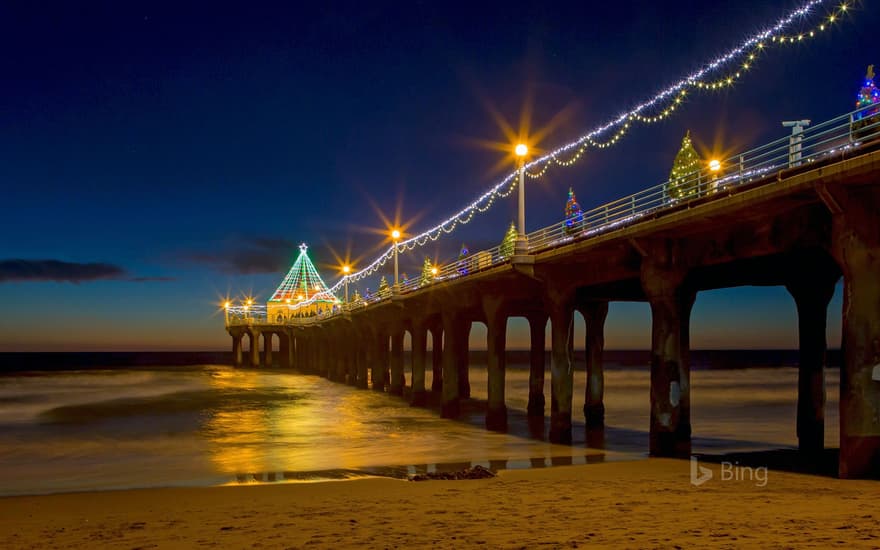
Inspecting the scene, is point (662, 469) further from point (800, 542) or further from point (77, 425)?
point (77, 425)

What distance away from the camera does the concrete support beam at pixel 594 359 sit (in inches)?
1010

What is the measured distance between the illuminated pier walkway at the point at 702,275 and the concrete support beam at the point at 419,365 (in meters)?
1.47

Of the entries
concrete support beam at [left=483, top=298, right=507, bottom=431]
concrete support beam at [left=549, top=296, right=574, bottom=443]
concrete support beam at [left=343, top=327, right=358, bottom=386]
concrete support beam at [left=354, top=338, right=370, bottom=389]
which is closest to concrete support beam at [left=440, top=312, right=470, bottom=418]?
concrete support beam at [left=483, top=298, right=507, bottom=431]

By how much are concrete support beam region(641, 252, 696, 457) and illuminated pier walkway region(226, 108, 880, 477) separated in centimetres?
2

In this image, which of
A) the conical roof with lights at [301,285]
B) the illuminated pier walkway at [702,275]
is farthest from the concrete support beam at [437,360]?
the conical roof with lights at [301,285]

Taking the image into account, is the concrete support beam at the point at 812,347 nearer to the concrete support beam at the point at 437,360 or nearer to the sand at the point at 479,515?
the sand at the point at 479,515

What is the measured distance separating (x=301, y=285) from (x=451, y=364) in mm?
69628

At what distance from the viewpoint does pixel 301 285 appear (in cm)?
9469

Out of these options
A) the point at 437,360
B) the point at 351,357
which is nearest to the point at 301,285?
the point at 351,357

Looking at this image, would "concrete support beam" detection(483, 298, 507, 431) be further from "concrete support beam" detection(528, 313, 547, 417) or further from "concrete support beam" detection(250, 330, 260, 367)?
"concrete support beam" detection(250, 330, 260, 367)

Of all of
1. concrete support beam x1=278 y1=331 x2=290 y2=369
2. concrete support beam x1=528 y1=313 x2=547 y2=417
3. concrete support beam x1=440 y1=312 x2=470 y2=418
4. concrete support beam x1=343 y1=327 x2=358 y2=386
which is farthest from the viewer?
concrete support beam x1=278 y1=331 x2=290 y2=369

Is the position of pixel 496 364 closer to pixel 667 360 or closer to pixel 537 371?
pixel 537 371

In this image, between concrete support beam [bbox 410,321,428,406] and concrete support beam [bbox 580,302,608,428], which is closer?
concrete support beam [bbox 580,302,608,428]

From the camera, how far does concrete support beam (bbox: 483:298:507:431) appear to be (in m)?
24.0
